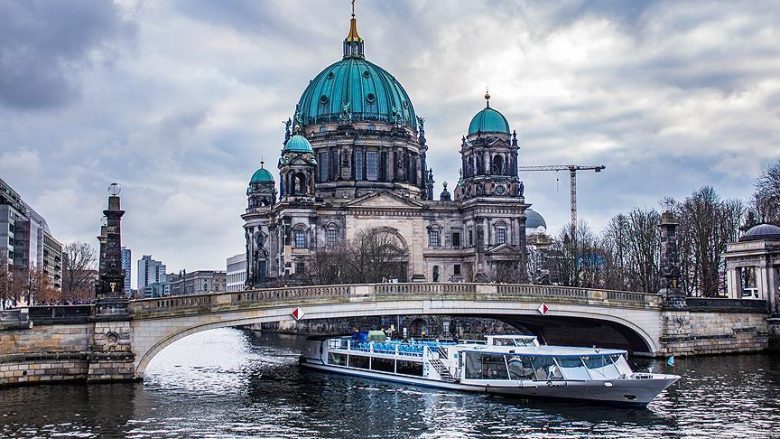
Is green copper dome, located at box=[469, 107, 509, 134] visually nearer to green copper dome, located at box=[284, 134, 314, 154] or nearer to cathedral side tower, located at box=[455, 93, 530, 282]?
cathedral side tower, located at box=[455, 93, 530, 282]

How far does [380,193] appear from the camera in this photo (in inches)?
4685

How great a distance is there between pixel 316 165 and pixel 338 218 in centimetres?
761

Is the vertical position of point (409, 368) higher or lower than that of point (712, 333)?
lower

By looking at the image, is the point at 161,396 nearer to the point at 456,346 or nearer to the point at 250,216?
the point at 456,346

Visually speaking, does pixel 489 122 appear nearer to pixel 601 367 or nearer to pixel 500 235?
pixel 500 235

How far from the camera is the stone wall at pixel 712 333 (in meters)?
61.3

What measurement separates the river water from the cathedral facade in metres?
58.5

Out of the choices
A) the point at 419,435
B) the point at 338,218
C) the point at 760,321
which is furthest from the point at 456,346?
the point at 338,218

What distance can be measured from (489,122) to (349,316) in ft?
226

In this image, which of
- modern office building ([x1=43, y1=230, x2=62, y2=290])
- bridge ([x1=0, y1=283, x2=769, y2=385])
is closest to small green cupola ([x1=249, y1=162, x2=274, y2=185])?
modern office building ([x1=43, y1=230, x2=62, y2=290])

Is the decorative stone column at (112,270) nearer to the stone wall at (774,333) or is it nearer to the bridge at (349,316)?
the bridge at (349,316)

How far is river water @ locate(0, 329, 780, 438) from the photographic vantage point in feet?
119

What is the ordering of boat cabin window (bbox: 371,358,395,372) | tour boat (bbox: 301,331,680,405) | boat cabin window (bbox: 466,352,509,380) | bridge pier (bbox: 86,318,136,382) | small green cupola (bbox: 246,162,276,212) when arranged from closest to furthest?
1. tour boat (bbox: 301,331,680,405)
2. boat cabin window (bbox: 466,352,509,380)
3. bridge pier (bbox: 86,318,136,382)
4. boat cabin window (bbox: 371,358,395,372)
5. small green cupola (bbox: 246,162,276,212)

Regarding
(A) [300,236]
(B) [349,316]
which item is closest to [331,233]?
(A) [300,236]
